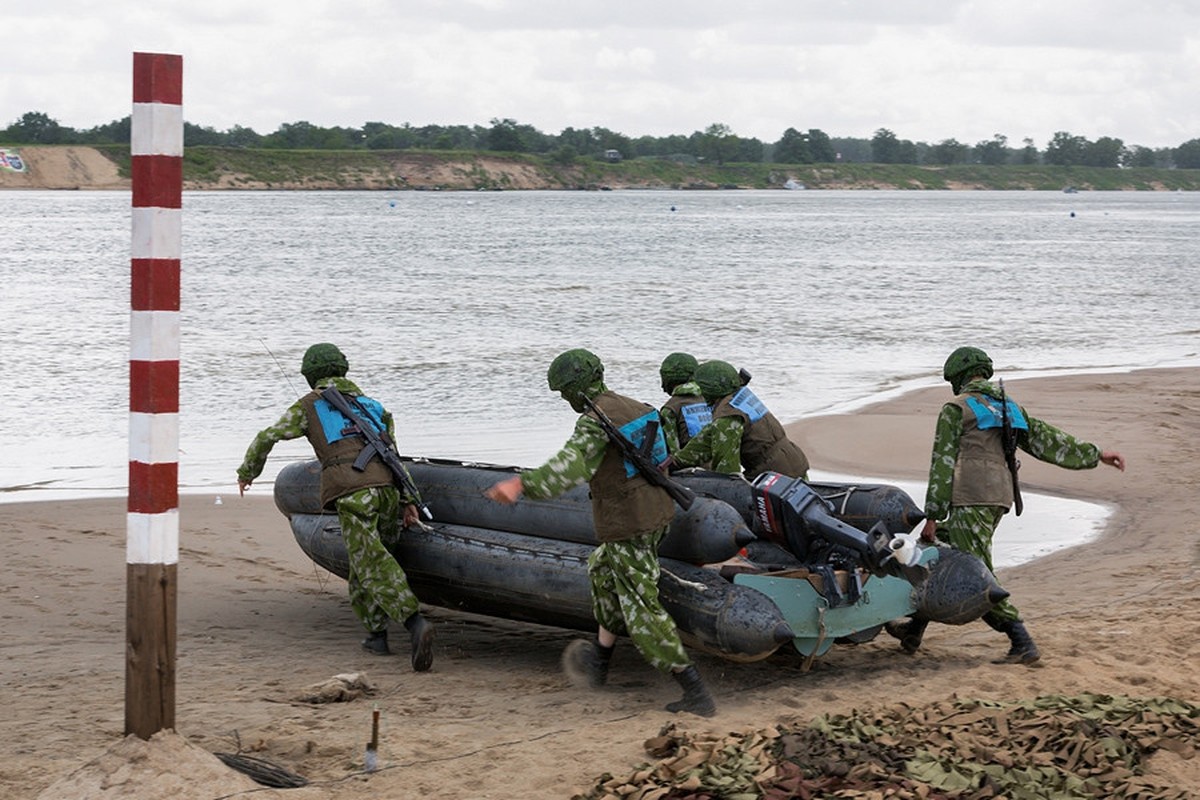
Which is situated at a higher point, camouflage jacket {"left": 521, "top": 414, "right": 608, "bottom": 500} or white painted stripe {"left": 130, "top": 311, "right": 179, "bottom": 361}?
white painted stripe {"left": 130, "top": 311, "right": 179, "bottom": 361}

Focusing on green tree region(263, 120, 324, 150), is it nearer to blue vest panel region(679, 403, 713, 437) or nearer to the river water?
the river water

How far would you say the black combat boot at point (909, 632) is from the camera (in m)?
8.24

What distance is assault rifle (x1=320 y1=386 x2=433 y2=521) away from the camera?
27.9ft

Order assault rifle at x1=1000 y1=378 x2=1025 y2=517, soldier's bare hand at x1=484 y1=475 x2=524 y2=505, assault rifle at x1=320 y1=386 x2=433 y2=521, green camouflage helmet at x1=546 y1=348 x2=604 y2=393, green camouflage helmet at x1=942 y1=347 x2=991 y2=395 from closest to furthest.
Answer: soldier's bare hand at x1=484 y1=475 x2=524 y2=505
green camouflage helmet at x1=546 y1=348 x2=604 y2=393
assault rifle at x1=1000 y1=378 x2=1025 y2=517
green camouflage helmet at x1=942 y1=347 x2=991 y2=395
assault rifle at x1=320 y1=386 x2=433 y2=521

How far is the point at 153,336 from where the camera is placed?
5703 mm

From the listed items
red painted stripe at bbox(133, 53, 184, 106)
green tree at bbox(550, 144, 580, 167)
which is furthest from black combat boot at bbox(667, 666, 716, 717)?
green tree at bbox(550, 144, 580, 167)

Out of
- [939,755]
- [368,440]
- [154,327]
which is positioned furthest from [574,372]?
[939,755]

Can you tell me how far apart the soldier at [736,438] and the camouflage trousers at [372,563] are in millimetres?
1675

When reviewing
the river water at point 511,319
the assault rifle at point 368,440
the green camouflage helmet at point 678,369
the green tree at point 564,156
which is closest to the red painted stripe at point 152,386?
the assault rifle at point 368,440

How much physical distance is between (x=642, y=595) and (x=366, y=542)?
1894 mm

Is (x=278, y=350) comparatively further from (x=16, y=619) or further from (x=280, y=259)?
(x=280, y=259)

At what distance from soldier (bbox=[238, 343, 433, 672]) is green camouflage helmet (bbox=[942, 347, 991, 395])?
3.11 meters

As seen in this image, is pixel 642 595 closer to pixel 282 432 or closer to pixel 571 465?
pixel 571 465

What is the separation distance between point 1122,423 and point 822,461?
13.5ft
